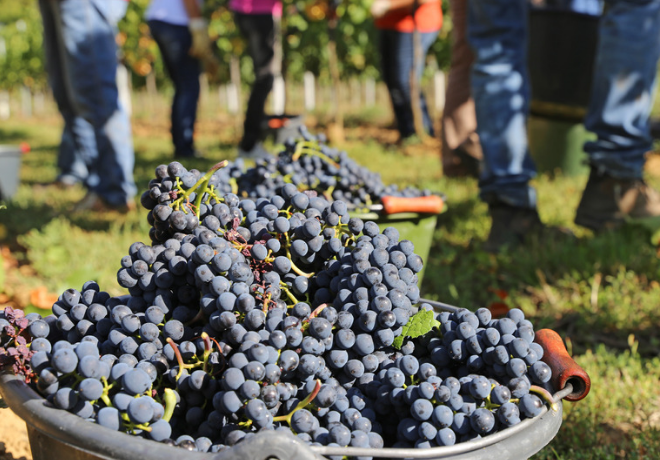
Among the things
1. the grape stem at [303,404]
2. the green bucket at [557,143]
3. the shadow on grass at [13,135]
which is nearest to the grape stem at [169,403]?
the grape stem at [303,404]

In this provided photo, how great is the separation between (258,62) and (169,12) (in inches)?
41.3

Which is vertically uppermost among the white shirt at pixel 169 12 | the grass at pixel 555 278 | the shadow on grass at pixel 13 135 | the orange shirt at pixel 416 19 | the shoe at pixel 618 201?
the white shirt at pixel 169 12

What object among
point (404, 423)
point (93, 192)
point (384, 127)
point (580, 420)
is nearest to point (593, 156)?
point (580, 420)

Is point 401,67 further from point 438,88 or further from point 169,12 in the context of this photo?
point 438,88

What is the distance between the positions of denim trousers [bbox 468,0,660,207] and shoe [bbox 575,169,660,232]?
0.05m

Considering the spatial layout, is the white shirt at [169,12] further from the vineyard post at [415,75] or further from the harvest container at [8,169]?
the harvest container at [8,169]

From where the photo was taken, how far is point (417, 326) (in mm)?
956

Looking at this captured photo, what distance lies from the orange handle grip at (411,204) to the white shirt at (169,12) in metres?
4.48

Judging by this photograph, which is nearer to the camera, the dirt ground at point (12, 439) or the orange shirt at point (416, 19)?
the dirt ground at point (12, 439)

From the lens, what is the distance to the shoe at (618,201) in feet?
8.77

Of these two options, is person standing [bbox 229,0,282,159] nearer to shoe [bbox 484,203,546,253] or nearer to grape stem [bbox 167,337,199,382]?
shoe [bbox 484,203,546,253]

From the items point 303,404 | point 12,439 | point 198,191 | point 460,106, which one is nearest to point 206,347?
point 303,404

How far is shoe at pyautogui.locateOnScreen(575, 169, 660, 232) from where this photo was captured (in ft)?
8.77

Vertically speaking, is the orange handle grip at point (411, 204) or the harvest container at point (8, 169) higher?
the orange handle grip at point (411, 204)
